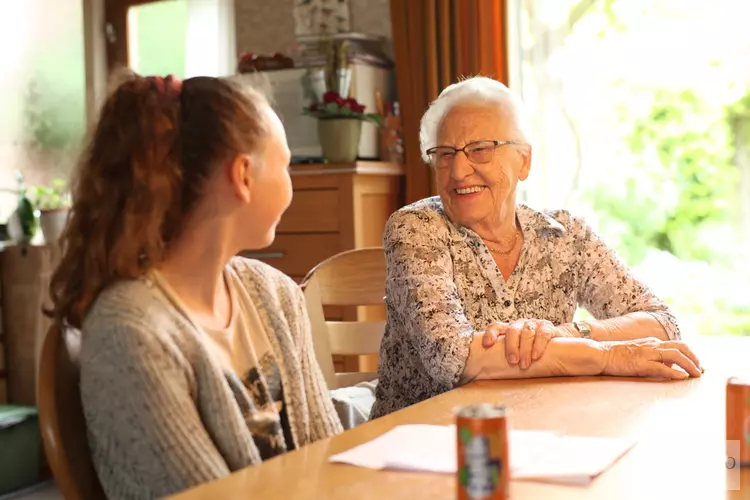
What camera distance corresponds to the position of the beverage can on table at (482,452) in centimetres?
86

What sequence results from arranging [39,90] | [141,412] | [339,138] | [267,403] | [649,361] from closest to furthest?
[141,412]
[267,403]
[649,361]
[339,138]
[39,90]

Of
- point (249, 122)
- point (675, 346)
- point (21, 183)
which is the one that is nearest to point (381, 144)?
point (21, 183)

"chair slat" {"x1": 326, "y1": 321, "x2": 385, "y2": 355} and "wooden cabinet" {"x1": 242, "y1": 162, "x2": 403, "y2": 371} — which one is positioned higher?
"wooden cabinet" {"x1": 242, "y1": 162, "x2": 403, "y2": 371}

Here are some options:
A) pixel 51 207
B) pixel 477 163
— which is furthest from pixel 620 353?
pixel 51 207

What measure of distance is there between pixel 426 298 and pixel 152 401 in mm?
789

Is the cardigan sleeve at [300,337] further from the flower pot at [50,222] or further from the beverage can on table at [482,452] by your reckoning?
the flower pot at [50,222]

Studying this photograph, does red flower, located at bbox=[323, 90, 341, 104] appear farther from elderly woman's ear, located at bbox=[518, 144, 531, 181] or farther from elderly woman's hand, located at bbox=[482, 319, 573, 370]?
elderly woman's hand, located at bbox=[482, 319, 573, 370]

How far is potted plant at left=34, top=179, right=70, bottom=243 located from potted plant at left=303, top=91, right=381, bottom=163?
105 cm

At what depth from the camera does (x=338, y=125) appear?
3.62 m

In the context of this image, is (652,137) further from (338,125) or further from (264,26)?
(264,26)

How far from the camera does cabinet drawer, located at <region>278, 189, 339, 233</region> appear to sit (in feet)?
11.6

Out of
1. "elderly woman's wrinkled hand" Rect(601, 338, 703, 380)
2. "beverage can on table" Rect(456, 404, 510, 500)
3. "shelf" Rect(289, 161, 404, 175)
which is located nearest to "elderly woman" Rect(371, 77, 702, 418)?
"elderly woman's wrinkled hand" Rect(601, 338, 703, 380)

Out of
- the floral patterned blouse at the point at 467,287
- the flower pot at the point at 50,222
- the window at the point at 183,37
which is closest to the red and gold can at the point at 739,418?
the floral patterned blouse at the point at 467,287

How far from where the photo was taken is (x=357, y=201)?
3553 millimetres
